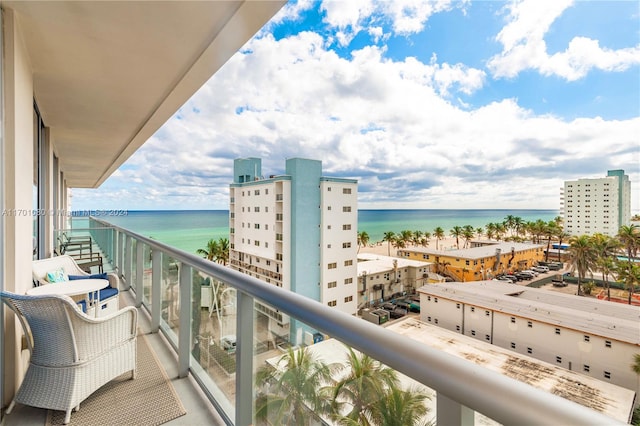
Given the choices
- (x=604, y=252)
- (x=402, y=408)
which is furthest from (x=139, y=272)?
(x=604, y=252)

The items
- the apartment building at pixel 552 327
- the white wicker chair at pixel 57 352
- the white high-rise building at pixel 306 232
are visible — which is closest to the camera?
the white wicker chair at pixel 57 352

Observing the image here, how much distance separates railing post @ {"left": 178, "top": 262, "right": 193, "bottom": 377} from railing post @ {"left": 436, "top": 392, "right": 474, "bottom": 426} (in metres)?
2.17

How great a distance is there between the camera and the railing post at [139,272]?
13.3 ft

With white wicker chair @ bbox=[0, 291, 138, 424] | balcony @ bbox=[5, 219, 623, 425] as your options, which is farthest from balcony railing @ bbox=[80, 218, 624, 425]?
white wicker chair @ bbox=[0, 291, 138, 424]

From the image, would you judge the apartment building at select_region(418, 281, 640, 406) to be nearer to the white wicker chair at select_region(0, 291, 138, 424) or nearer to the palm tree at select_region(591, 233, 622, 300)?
the palm tree at select_region(591, 233, 622, 300)

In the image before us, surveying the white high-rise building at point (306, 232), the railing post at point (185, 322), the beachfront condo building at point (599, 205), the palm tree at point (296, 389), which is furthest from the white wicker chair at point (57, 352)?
the beachfront condo building at point (599, 205)

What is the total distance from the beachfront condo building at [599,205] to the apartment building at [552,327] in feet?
130

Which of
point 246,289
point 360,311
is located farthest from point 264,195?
point 246,289

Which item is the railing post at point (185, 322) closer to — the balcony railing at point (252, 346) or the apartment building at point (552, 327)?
the balcony railing at point (252, 346)

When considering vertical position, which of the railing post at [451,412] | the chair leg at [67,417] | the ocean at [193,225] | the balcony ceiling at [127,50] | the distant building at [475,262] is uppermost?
the balcony ceiling at [127,50]

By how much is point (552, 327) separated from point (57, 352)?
640 inches

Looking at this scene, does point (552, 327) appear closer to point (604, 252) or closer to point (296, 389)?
point (296, 389)

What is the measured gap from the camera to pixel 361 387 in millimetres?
908

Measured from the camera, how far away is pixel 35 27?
8.65 ft
